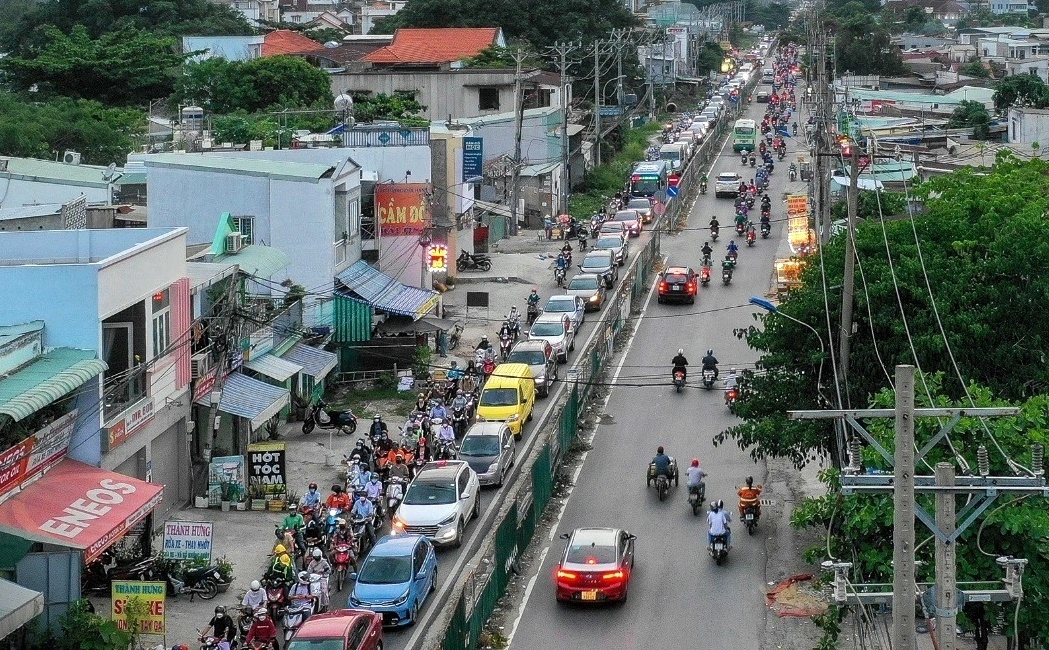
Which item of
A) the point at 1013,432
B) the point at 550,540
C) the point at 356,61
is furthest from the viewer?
the point at 356,61

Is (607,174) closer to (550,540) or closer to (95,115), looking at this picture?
(95,115)

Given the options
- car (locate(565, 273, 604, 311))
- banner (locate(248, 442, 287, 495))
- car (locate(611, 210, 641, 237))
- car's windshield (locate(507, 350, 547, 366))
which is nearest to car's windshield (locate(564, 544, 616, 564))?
banner (locate(248, 442, 287, 495))

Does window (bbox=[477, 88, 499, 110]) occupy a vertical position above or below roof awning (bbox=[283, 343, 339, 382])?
above

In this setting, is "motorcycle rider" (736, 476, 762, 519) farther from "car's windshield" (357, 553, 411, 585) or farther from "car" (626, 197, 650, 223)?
"car" (626, 197, 650, 223)

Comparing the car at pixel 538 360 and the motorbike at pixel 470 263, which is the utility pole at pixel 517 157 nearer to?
the motorbike at pixel 470 263

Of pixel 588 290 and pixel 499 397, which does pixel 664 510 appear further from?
pixel 588 290

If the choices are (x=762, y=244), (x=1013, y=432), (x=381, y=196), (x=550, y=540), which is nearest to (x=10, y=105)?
(x=381, y=196)

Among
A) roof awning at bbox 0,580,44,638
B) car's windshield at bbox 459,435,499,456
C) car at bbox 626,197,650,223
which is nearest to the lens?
roof awning at bbox 0,580,44,638
